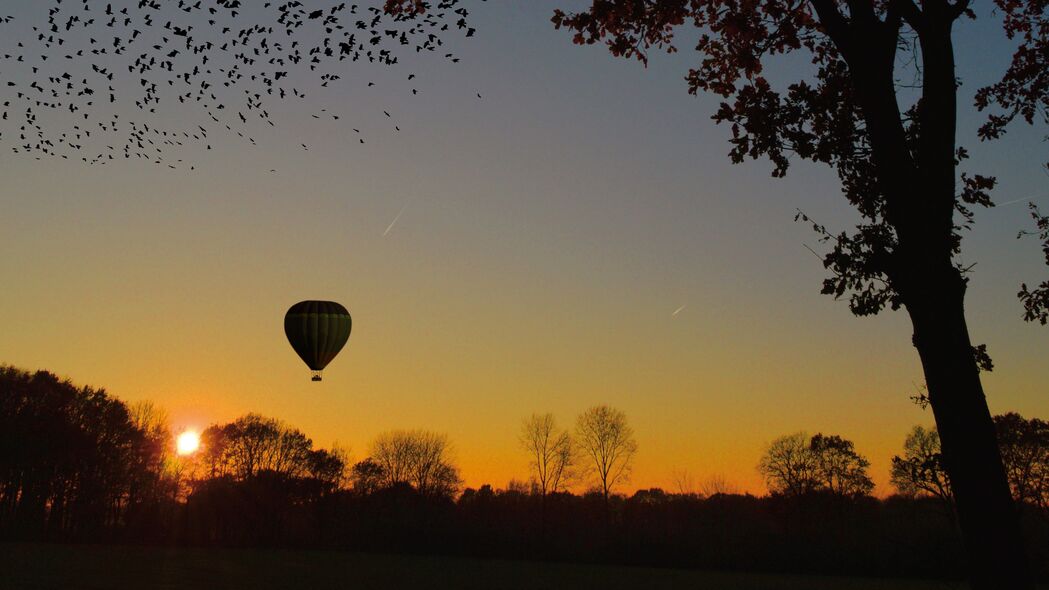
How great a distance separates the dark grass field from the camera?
133ft

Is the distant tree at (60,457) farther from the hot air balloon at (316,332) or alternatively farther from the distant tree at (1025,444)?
the distant tree at (1025,444)

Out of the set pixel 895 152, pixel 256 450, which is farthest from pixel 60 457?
pixel 895 152

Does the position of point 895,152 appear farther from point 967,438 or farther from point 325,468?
point 325,468

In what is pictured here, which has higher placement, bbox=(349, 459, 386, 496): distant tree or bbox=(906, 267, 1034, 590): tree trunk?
bbox=(349, 459, 386, 496): distant tree

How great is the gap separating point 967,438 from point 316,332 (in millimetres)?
36583

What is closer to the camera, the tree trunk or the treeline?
the tree trunk

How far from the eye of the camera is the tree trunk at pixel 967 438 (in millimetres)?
6180

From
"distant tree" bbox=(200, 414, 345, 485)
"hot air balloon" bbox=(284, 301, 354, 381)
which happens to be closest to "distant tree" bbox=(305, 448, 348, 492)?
"distant tree" bbox=(200, 414, 345, 485)

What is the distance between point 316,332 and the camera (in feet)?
133

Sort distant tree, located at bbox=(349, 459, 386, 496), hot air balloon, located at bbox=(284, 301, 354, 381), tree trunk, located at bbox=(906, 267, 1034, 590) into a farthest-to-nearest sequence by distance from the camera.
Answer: distant tree, located at bbox=(349, 459, 386, 496) < hot air balloon, located at bbox=(284, 301, 354, 381) < tree trunk, located at bbox=(906, 267, 1034, 590)

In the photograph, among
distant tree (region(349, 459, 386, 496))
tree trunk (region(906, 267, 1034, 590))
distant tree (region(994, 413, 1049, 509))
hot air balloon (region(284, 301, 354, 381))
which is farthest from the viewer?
distant tree (region(349, 459, 386, 496))

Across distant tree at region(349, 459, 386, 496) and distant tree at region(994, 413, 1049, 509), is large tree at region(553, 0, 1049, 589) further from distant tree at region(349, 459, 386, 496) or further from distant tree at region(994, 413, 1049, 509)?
distant tree at region(349, 459, 386, 496)

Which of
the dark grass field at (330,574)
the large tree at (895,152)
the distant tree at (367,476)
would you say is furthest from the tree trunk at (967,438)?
the distant tree at (367,476)

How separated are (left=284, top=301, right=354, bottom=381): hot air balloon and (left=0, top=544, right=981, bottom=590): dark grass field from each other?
11.0 metres
